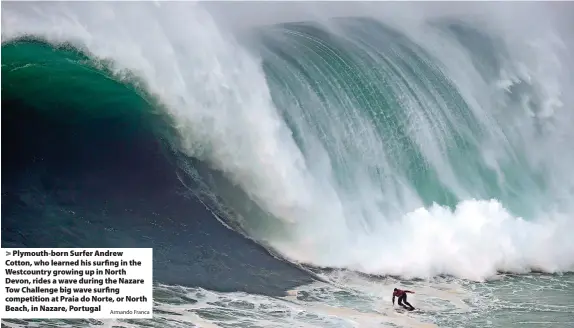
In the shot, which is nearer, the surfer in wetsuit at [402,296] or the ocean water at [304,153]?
the surfer in wetsuit at [402,296]

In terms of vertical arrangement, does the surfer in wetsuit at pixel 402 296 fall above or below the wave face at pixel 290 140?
below

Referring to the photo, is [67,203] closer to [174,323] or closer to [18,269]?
[18,269]

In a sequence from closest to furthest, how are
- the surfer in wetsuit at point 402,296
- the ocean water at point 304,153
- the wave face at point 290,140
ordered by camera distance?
the surfer in wetsuit at point 402,296 → the ocean water at point 304,153 → the wave face at point 290,140

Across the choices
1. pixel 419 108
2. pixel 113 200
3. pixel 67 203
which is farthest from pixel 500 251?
pixel 67 203

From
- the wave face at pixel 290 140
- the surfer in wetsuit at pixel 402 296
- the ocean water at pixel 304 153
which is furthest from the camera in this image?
the wave face at pixel 290 140

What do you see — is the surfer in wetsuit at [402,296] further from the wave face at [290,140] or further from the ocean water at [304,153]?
the wave face at [290,140]

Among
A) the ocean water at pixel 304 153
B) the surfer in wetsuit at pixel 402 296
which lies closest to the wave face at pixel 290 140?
the ocean water at pixel 304 153
